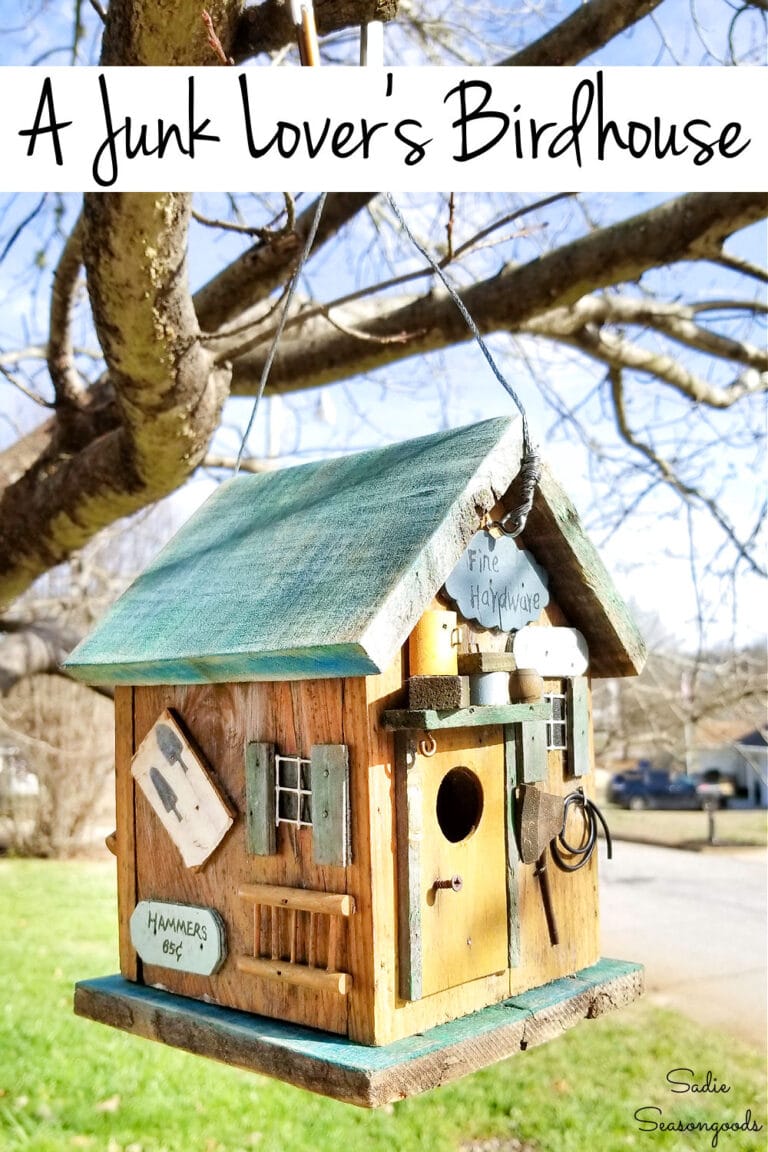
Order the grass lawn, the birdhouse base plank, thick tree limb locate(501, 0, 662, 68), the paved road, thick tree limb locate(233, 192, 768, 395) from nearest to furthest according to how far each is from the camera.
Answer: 1. the birdhouse base plank
2. thick tree limb locate(501, 0, 662, 68)
3. thick tree limb locate(233, 192, 768, 395)
4. the paved road
5. the grass lawn

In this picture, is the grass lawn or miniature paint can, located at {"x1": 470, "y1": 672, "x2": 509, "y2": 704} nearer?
miniature paint can, located at {"x1": 470, "y1": 672, "x2": 509, "y2": 704}

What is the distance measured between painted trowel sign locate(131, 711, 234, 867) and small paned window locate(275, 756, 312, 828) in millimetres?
139

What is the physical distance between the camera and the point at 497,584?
1.90m

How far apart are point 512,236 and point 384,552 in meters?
0.81

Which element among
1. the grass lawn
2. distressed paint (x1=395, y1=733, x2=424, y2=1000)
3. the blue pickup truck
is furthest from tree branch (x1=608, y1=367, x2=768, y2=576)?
the blue pickup truck

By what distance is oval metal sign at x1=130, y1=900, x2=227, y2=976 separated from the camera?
185 cm

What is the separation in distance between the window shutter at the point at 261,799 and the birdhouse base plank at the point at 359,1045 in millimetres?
291

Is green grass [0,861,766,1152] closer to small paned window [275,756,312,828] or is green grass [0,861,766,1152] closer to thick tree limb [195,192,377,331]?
small paned window [275,756,312,828]

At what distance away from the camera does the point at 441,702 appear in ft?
5.26

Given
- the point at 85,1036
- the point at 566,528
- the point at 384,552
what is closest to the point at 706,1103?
the point at 85,1036

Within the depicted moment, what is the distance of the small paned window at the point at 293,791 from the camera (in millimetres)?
1695

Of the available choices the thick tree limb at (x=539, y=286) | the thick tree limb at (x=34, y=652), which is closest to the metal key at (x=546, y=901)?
the thick tree limb at (x=539, y=286)

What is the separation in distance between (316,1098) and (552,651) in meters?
3.39

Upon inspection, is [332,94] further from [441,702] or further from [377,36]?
[441,702]
